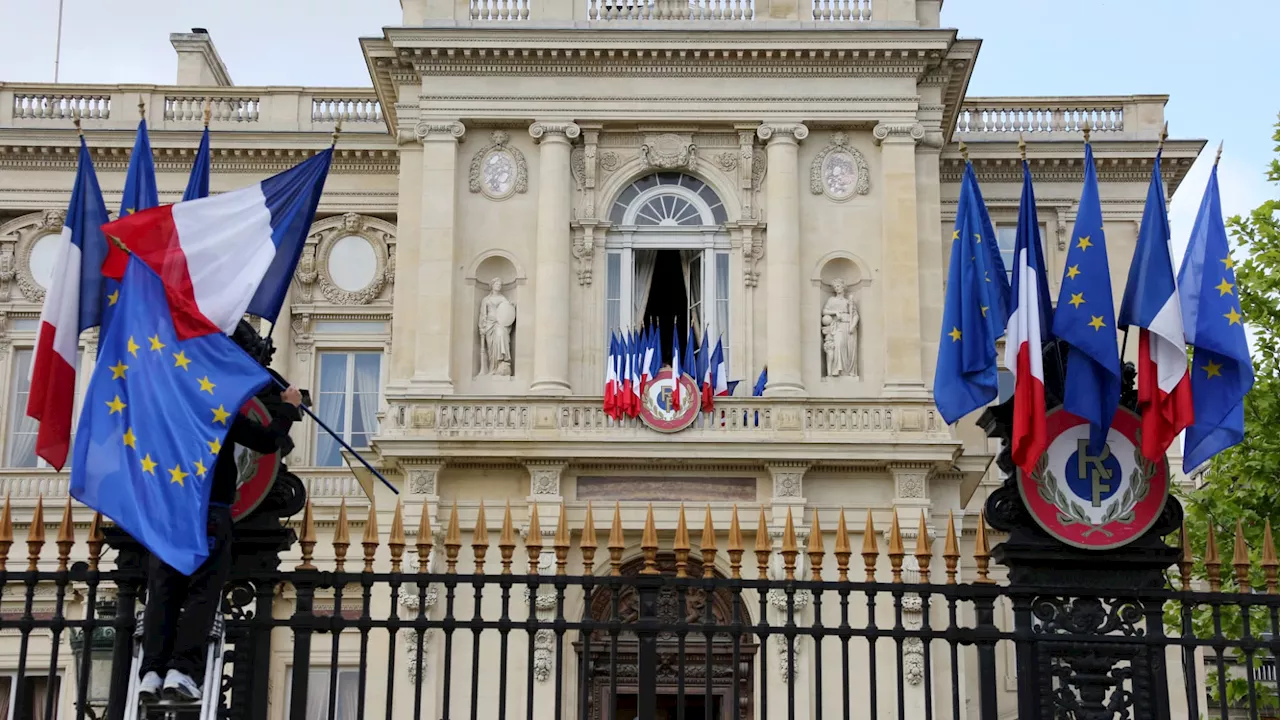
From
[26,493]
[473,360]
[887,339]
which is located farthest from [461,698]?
[26,493]

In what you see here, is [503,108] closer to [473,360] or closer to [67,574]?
[473,360]

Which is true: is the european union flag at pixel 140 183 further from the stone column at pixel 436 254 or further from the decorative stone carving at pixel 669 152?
the decorative stone carving at pixel 669 152

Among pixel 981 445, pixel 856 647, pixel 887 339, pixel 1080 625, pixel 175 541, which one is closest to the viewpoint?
pixel 175 541

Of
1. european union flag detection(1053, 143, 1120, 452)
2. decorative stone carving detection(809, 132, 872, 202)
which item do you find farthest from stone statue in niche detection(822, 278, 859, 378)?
european union flag detection(1053, 143, 1120, 452)

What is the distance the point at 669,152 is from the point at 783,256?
2.98 metres

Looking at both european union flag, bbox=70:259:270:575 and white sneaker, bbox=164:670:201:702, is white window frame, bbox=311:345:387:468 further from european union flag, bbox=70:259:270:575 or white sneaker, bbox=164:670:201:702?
white sneaker, bbox=164:670:201:702

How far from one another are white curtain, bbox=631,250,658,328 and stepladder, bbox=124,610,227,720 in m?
20.5

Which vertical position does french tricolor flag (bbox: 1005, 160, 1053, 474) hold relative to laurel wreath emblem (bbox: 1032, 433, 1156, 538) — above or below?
above

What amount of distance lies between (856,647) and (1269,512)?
25.8 feet

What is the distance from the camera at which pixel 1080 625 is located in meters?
9.84

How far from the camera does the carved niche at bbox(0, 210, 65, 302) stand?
1348 inches

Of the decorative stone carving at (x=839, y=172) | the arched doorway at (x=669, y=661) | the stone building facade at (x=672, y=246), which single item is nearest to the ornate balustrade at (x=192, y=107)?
the stone building facade at (x=672, y=246)

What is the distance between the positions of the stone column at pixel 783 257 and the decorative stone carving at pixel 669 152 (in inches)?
52.2

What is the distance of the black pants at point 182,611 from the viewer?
9.39 m
